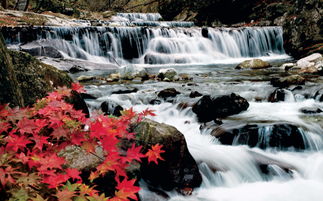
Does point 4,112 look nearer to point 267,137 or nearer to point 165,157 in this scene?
point 165,157

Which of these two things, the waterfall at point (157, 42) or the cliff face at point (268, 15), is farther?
the cliff face at point (268, 15)

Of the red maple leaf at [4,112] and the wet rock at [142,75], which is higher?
the red maple leaf at [4,112]

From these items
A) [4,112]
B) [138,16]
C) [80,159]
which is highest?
[138,16]

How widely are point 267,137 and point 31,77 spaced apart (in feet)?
14.1

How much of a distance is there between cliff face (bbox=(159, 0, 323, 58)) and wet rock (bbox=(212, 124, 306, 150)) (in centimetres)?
1288

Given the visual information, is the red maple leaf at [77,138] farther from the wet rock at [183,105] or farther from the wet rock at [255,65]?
the wet rock at [255,65]

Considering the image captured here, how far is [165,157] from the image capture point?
3.79 metres

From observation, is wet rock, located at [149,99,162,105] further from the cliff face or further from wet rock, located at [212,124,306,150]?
the cliff face

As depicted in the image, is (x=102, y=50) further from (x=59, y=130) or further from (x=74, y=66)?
(x=59, y=130)

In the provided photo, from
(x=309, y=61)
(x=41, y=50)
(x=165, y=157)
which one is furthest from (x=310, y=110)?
(x=41, y=50)

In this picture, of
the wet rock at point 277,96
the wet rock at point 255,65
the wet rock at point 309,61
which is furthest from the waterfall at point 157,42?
the wet rock at point 277,96

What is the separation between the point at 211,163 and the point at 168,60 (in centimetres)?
1527

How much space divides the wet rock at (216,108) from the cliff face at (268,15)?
463 inches

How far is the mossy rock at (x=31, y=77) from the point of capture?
13.9 feet
